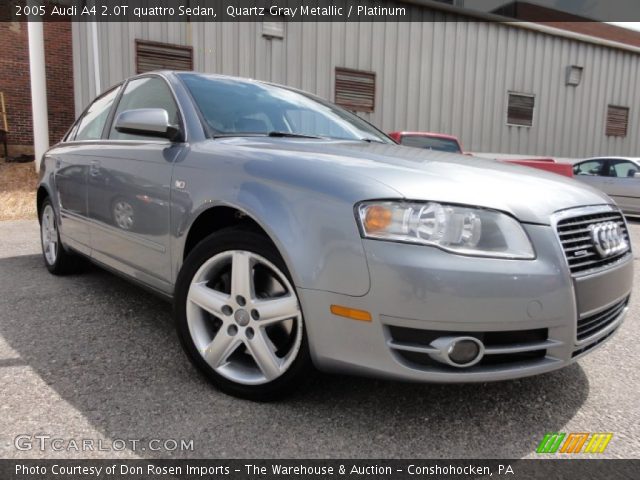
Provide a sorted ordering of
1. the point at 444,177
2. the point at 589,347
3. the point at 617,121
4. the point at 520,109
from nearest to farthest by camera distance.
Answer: the point at 444,177, the point at 589,347, the point at 520,109, the point at 617,121

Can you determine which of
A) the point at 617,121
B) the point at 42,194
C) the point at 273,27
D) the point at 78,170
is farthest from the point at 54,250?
the point at 617,121

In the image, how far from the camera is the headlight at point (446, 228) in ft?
5.28

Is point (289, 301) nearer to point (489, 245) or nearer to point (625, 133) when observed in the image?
point (489, 245)

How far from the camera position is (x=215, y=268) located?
2.09 m

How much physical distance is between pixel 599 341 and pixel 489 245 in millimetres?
727

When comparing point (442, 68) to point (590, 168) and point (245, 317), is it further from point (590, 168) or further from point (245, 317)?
point (245, 317)

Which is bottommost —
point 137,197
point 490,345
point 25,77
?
point 490,345

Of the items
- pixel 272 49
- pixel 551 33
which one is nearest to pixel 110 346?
pixel 272 49

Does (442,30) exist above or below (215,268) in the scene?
above

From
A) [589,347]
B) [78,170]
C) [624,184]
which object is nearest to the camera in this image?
[589,347]

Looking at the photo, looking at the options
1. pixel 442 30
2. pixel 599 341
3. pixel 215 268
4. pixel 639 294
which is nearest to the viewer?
pixel 599 341

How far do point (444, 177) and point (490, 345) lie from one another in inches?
23.4

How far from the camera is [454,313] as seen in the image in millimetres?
1592

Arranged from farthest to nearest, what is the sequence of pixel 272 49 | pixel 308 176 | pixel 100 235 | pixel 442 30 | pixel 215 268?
pixel 442 30 < pixel 272 49 < pixel 100 235 < pixel 215 268 < pixel 308 176
